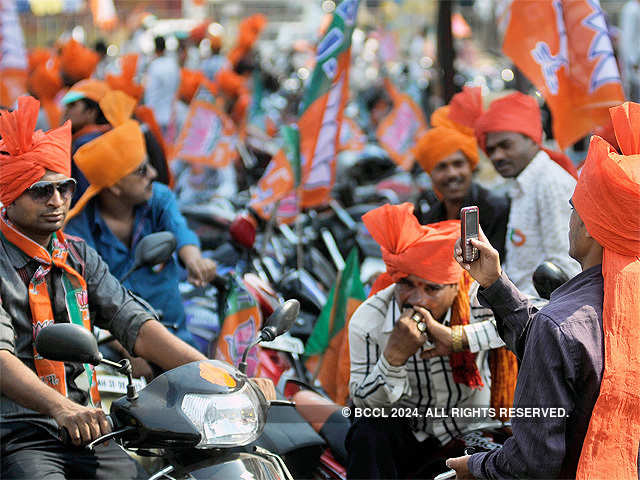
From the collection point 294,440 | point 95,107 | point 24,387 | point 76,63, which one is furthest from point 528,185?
point 76,63

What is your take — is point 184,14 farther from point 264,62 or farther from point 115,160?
point 115,160

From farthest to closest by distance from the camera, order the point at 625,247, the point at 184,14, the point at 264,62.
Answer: the point at 184,14 → the point at 264,62 → the point at 625,247

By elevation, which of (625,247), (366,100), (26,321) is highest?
(625,247)

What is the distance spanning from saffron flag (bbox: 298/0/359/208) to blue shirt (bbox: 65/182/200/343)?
1454 millimetres

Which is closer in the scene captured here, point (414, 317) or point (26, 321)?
point (26, 321)

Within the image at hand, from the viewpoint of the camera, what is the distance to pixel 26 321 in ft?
10.3

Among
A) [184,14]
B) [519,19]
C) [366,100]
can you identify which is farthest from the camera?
[184,14]

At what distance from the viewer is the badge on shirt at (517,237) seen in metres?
4.73

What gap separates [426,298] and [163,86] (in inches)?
368

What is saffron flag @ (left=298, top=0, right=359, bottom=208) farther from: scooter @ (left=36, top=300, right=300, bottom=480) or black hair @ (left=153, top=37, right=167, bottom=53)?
black hair @ (left=153, top=37, right=167, bottom=53)

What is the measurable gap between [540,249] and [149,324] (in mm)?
2230

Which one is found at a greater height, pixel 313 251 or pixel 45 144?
pixel 45 144

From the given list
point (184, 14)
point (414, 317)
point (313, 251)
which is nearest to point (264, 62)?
point (184, 14)

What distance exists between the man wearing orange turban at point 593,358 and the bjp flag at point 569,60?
3.02 metres
